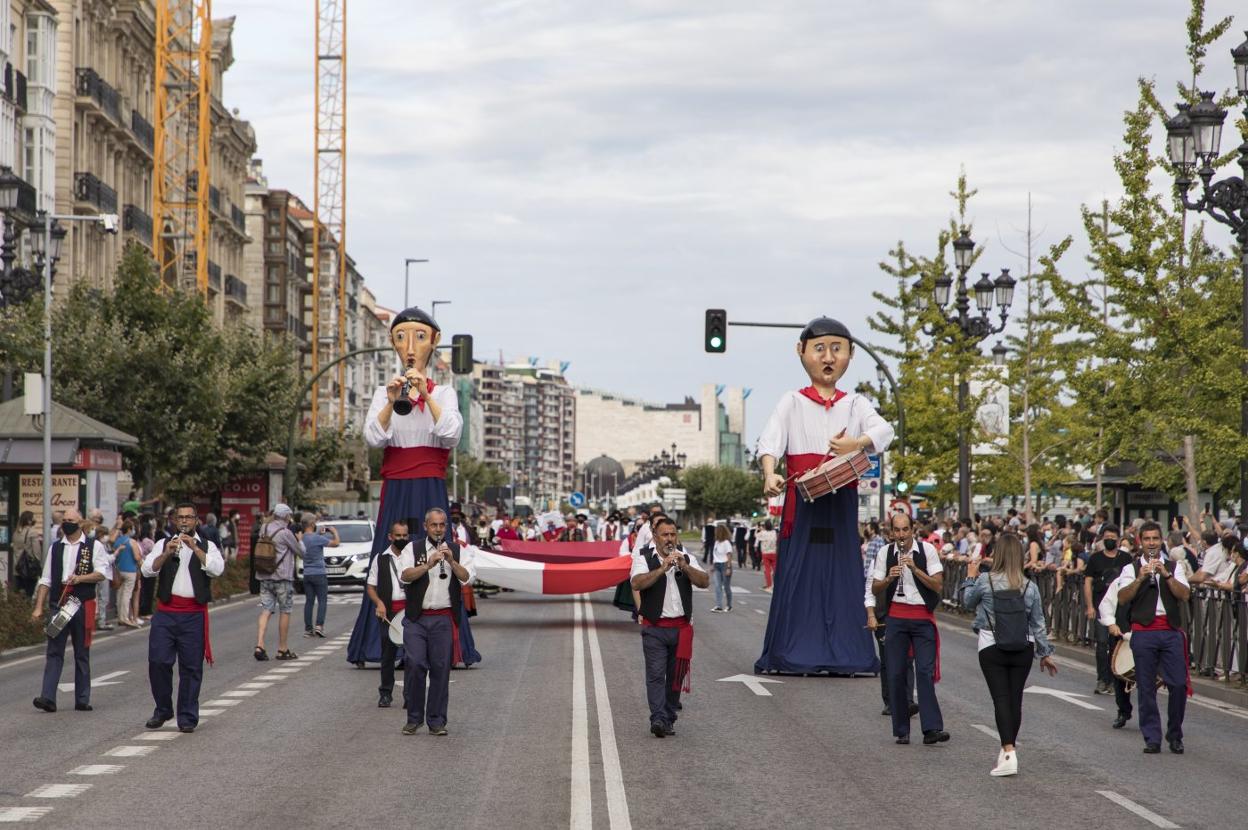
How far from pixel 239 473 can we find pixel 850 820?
153 ft

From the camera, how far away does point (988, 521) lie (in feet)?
103

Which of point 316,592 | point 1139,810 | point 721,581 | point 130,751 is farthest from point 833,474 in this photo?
point 721,581

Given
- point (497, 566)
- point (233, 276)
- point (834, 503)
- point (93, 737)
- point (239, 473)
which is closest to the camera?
point (93, 737)

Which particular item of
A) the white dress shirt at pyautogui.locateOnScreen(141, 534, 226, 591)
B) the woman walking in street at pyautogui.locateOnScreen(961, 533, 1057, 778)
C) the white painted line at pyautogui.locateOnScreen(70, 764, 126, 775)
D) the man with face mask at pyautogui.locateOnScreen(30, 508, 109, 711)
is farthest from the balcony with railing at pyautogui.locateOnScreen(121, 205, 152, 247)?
Answer: the woman walking in street at pyautogui.locateOnScreen(961, 533, 1057, 778)

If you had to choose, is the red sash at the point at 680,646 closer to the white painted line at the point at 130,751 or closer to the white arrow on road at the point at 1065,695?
the white painted line at the point at 130,751

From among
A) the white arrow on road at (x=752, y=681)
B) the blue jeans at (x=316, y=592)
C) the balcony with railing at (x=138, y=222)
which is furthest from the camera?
the balcony with railing at (x=138, y=222)

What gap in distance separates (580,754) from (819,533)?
27.3 ft

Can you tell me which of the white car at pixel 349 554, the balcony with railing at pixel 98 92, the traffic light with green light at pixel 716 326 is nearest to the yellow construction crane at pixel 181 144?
the balcony with railing at pixel 98 92

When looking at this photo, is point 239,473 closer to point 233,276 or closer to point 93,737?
point 233,276

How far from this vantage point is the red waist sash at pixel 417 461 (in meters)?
20.8

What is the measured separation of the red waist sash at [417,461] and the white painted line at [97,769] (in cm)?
798

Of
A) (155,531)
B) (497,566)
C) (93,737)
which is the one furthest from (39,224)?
(93,737)

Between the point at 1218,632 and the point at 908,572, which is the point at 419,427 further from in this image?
the point at 1218,632

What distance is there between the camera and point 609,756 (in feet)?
44.6
